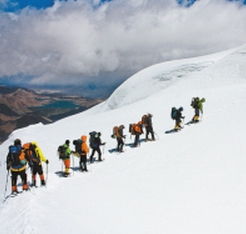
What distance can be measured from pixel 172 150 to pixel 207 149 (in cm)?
197

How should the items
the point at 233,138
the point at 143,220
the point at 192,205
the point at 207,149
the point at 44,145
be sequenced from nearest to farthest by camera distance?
1. the point at 143,220
2. the point at 192,205
3. the point at 207,149
4. the point at 233,138
5. the point at 44,145

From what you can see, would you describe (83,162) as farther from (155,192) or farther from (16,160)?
(155,192)

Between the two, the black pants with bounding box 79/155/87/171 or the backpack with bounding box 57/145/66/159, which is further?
the black pants with bounding box 79/155/87/171

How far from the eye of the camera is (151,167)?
40.8 feet

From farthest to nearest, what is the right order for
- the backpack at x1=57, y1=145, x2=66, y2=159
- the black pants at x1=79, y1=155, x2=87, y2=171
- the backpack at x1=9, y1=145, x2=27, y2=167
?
the black pants at x1=79, y1=155, x2=87, y2=171 < the backpack at x1=57, y1=145, x2=66, y2=159 < the backpack at x1=9, y1=145, x2=27, y2=167

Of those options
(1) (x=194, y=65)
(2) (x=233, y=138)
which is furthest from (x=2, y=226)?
(1) (x=194, y=65)

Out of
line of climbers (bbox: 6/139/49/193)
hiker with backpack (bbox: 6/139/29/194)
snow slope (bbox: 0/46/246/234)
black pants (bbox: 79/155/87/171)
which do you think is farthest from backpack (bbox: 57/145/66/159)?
hiker with backpack (bbox: 6/139/29/194)

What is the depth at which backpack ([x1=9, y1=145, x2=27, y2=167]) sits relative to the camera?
10188 mm

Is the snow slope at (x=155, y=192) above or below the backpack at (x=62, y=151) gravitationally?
below

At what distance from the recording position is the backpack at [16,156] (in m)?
10.2

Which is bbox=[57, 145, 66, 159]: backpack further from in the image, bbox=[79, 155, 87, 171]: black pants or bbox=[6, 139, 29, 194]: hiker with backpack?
bbox=[6, 139, 29, 194]: hiker with backpack

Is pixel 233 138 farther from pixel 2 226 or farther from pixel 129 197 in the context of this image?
pixel 2 226

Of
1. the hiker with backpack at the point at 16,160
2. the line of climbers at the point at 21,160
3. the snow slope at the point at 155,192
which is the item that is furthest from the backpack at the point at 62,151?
the hiker with backpack at the point at 16,160

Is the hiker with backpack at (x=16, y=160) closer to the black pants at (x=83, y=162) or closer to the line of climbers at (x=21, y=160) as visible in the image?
the line of climbers at (x=21, y=160)
